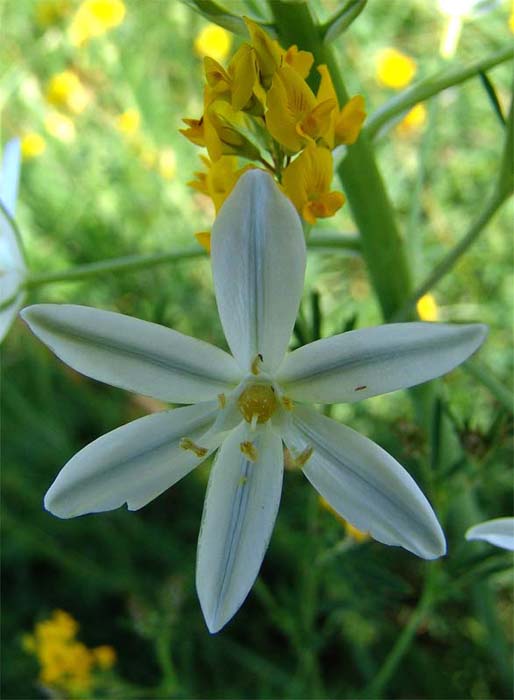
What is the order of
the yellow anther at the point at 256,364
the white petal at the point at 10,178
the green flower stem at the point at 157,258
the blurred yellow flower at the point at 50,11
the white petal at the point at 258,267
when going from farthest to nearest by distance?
the blurred yellow flower at the point at 50,11 → the white petal at the point at 10,178 → the green flower stem at the point at 157,258 → the yellow anther at the point at 256,364 → the white petal at the point at 258,267

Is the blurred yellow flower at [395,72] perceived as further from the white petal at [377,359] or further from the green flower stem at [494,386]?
the white petal at [377,359]

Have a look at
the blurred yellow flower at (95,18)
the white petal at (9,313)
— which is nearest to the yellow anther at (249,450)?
the white petal at (9,313)

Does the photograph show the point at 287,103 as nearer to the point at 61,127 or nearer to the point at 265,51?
the point at 265,51

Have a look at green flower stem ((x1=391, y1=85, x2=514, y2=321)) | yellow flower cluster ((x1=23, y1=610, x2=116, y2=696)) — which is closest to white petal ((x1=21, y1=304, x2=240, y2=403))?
green flower stem ((x1=391, y1=85, x2=514, y2=321))

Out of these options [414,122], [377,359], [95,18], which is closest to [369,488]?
[377,359]

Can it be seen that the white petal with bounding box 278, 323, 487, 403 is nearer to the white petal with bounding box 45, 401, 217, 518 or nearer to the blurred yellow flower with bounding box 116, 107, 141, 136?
the white petal with bounding box 45, 401, 217, 518

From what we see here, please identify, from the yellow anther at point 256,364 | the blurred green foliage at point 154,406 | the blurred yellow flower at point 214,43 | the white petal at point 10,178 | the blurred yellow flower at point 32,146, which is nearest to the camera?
the yellow anther at point 256,364
